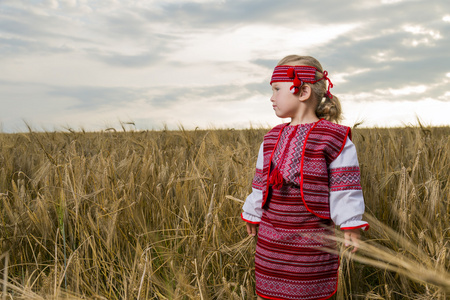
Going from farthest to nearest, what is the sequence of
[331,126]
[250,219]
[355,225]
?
[250,219]
[331,126]
[355,225]

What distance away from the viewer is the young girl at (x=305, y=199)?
132cm

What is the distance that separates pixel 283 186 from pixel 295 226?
144 mm

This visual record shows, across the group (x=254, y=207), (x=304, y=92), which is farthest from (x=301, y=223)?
(x=304, y=92)

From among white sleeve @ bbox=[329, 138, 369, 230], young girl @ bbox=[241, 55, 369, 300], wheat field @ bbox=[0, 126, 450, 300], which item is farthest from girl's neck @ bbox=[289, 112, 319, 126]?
wheat field @ bbox=[0, 126, 450, 300]

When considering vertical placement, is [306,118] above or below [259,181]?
above

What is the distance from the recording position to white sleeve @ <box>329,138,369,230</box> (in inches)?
50.4

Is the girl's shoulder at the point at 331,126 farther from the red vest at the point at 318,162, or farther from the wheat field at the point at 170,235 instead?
the wheat field at the point at 170,235

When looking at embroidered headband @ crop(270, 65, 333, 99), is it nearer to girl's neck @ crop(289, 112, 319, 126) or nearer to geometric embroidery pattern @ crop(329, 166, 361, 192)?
girl's neck @ crop(289, 112, 319, 126)

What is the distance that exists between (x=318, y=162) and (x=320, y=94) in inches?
11.1

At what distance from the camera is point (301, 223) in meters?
1.33

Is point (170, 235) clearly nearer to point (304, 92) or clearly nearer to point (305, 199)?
point (305, 199)

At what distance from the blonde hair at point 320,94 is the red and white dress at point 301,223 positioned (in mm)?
83

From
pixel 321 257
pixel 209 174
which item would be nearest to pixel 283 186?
pixel 321 257

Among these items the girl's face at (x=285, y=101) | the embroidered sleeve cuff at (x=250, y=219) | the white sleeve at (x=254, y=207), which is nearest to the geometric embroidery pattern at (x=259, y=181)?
the white sleeve at (x=254, y=207)
